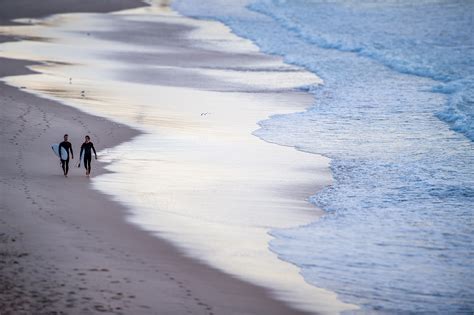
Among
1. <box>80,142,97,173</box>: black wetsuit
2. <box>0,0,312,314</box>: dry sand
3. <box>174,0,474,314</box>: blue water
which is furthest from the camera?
<box>80,142,97,173</box>: black wetsuit

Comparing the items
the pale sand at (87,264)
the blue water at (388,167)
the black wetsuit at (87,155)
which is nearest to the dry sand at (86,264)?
the pale sand at (87,264)

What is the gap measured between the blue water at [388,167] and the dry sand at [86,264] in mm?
1554

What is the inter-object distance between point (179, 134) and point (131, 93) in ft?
22.2

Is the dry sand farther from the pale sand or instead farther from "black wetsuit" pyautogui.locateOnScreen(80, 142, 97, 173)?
"black wetsuit" pyautogui.locateOnScreen(80, 142, 97, 173)

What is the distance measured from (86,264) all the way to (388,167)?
9.26m

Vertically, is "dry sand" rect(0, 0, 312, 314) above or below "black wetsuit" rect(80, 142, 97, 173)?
below

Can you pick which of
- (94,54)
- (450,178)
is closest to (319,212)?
(450,178)

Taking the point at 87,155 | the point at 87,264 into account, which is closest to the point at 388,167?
the point at 87,155

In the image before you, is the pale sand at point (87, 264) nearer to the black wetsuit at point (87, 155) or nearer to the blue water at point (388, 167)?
the black wetsuit at point (87, 155)

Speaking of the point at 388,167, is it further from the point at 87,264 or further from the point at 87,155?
the point at 87,264

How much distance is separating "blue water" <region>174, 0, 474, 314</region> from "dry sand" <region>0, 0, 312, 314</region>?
61.2 inches

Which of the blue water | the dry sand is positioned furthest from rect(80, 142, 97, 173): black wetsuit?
the blue water

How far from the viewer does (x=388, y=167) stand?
20703 mm

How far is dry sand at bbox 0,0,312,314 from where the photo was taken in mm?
11781
